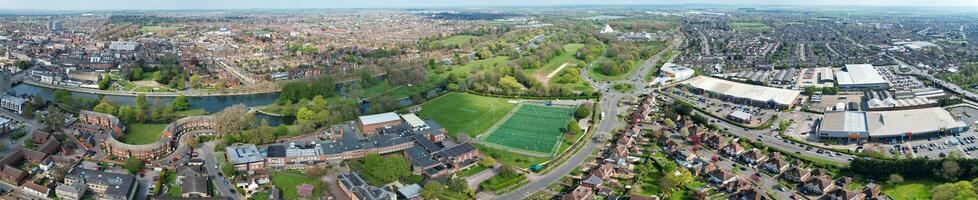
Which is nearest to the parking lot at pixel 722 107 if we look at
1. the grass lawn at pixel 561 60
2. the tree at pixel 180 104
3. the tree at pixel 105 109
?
the grass lawn at pixel 561 60

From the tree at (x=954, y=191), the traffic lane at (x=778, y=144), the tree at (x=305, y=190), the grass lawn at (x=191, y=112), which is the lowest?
the tree at (x=305, y=190)

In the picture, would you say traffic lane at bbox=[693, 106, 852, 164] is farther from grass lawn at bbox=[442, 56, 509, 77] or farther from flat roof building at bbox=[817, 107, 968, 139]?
grass lawn at bbox=[442, 56, 509, 77]

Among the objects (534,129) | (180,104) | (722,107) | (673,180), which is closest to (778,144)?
(722,107)

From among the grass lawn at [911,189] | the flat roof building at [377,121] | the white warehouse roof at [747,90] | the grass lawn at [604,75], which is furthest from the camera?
the grass lawn at [604,75]

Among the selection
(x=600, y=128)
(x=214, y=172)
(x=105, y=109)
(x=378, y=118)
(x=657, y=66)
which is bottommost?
→ (x=214, y=172)

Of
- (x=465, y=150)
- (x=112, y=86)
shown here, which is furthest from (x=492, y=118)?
(x=112, y=86)

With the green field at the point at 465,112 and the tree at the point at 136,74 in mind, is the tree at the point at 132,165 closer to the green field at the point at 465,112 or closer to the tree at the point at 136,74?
the green field at the point at 465,112

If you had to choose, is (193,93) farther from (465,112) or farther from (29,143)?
(465,112)

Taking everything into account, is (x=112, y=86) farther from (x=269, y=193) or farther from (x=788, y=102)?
(x=788, y=102)
